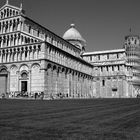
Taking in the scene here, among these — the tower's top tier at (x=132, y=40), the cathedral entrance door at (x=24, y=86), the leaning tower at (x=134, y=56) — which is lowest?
the cathedral entrance door at (x=24, y=86)

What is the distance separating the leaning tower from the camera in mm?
80625

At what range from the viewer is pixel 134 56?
9356 centimetres

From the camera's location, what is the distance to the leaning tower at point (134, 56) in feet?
265

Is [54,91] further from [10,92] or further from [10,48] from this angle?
[10,48]

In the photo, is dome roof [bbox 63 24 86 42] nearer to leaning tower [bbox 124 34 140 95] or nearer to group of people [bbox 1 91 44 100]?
leaning tower [bbox 124 34 140 95]

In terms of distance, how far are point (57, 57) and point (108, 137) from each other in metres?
40.0

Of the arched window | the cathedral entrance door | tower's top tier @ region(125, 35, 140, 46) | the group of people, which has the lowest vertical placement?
the group of people

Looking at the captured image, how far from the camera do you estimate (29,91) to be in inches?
1570

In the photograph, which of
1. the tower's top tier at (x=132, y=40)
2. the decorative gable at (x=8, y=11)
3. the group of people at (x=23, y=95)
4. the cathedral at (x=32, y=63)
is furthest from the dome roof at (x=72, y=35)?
the group of people at (x=23, y=95)

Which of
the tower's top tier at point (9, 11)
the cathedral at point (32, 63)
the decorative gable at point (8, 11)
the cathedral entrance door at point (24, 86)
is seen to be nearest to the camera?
the cathedral at point (32, 63)

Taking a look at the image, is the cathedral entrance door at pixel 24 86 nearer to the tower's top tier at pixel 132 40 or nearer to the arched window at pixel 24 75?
the arched window at pixel 24 75

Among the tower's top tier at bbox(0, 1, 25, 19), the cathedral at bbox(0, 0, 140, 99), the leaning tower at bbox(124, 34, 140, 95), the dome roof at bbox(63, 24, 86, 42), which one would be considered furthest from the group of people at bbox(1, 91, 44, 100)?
the leaning tower at bbox(124, 34, 140, 95)

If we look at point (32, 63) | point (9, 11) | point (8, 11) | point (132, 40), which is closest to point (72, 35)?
point (132, 40)

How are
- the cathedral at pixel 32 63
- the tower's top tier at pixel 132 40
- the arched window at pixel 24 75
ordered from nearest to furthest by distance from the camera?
the cathedral at pixel 32 63
the arched window at pixel 24 75
the tower's top tier at pixel 132 40
